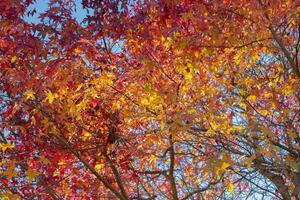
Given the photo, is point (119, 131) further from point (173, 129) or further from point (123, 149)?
point (173, 129)

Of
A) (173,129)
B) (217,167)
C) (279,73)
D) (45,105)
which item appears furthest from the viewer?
(279,73)

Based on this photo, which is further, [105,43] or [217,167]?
[105,43]

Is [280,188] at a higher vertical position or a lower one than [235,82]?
lower

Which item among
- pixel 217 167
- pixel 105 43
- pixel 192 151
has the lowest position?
pixel 217 167

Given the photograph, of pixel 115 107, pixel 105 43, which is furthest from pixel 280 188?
pixel 105 43

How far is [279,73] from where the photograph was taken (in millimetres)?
6926

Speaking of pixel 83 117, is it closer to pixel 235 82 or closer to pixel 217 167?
pixel 235 82

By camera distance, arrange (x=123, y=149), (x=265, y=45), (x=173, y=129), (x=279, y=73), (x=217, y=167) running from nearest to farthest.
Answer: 1. (x=217, y=167)
2. (x=173, y=129)
3. (x=265, y=45)
4. (x=279, y=73)
5. (x=123, y=149)

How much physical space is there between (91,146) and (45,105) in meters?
1.39

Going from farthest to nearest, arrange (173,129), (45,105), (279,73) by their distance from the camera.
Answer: (279,73), (45,105), (173,129)

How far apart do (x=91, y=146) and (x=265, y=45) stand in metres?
3.52

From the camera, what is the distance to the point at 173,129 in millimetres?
5270

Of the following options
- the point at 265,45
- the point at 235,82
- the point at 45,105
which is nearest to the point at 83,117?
the point at 45,105

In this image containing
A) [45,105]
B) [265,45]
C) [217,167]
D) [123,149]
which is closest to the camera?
[217,167]
